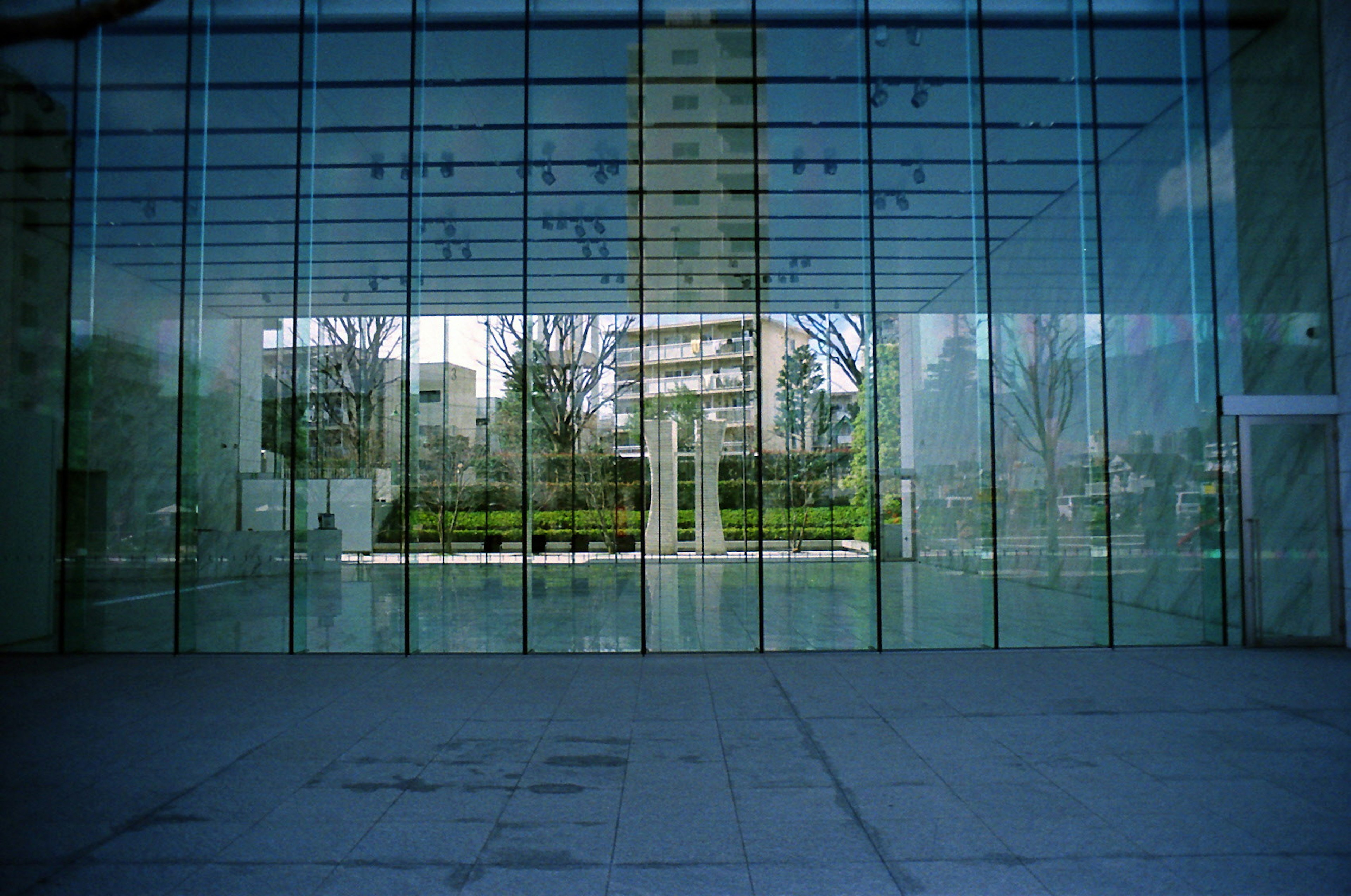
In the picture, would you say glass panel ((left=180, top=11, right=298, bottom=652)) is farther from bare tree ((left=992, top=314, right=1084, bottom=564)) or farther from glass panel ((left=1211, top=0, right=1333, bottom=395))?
glass panel ((left=1211, top=0, right=1333, bottom=395))

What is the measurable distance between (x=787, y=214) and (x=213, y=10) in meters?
8.36

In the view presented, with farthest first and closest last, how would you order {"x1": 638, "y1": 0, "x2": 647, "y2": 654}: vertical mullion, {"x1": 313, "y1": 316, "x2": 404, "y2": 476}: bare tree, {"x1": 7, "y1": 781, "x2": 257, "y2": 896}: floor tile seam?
{"x1": 313, "y1": 316, "x2": 404, "y2": 476}: bare tree, {"x1": 638, "y1": 0, "x2": 647, "y2": 654}: vertical mullion, {"x1": 7, "y1": 781, "x2": 257, "y2": 896}: floor tile seam

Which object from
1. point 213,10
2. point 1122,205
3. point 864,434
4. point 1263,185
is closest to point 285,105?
point 213,10

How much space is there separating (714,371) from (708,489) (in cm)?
174

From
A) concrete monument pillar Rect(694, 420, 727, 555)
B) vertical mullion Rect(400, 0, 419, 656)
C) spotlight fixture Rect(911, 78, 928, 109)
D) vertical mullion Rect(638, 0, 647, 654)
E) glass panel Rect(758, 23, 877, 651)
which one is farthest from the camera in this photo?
concrete monument pillar Rect(694, 420, 727, 555)

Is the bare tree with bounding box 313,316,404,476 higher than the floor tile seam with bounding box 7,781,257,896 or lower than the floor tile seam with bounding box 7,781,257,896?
higher

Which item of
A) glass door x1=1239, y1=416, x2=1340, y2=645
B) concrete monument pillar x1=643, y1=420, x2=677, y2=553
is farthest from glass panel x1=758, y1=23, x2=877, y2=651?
glass door x1=1239, y1=416, x2=1340, y2=645

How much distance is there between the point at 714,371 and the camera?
44.0ft

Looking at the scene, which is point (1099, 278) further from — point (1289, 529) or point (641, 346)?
point (641, 346)

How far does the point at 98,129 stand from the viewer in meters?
11.4

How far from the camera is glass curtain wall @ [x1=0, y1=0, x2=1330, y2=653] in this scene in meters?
11.0

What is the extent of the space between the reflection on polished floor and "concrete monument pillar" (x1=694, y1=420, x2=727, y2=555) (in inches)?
59.0

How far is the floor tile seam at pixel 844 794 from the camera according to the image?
4375 millimetres

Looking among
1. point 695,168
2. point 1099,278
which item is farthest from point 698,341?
point 1099,278
